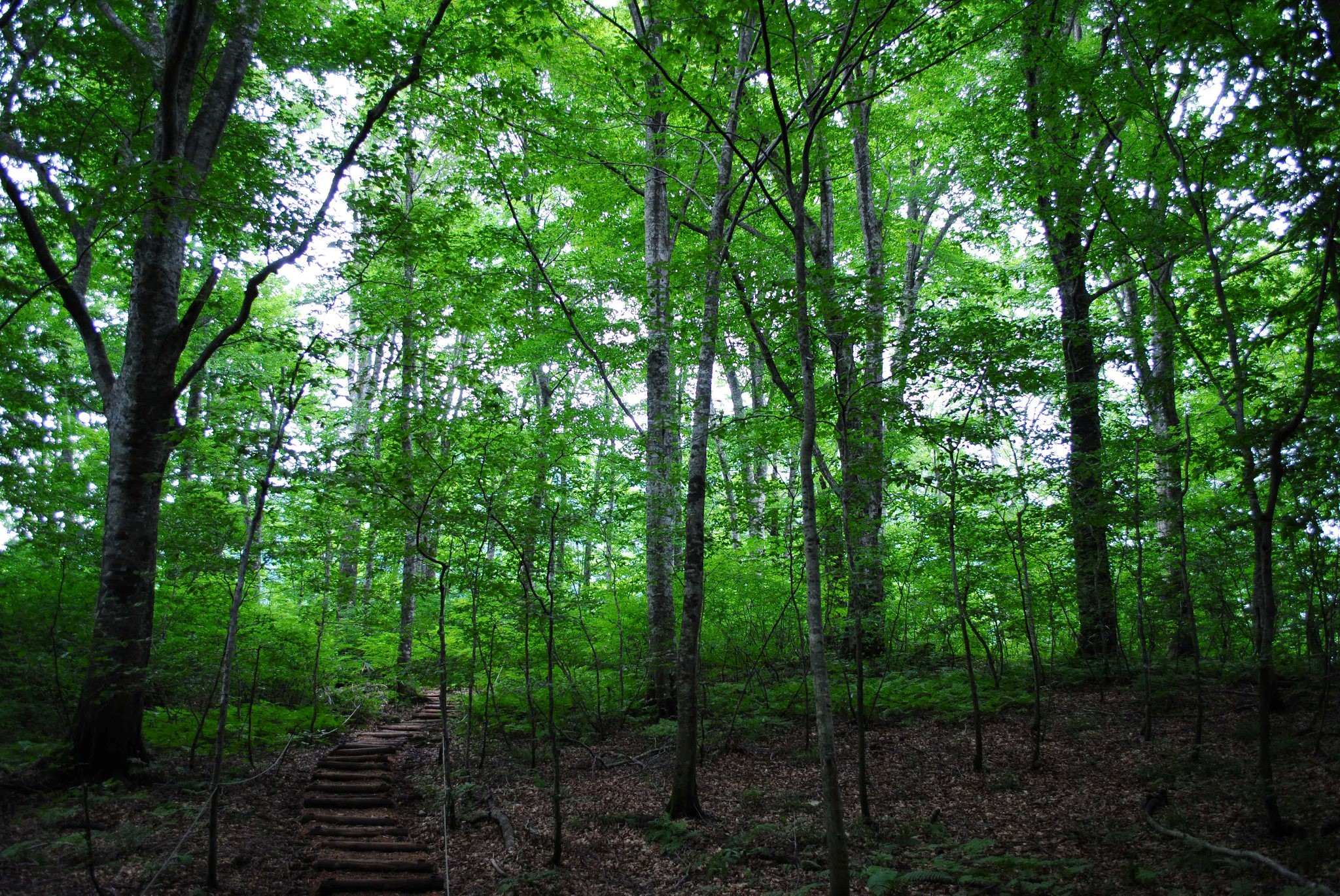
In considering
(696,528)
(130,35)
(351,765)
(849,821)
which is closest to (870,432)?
(696,528)

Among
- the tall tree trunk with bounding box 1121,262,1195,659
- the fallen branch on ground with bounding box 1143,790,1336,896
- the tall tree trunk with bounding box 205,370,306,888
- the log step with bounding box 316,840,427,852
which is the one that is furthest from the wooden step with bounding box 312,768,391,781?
the tall tree trunk with bounding box 1121,262,1195,659

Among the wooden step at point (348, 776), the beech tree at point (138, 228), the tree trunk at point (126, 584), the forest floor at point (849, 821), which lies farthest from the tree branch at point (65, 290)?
the wooden step at point (348, 776)

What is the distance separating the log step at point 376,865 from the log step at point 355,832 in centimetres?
77

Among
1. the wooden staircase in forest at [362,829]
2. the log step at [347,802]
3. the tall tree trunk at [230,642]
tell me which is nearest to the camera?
the tall tree trunk at [230,642]

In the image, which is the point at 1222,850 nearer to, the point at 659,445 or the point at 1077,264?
the point at 1077,264

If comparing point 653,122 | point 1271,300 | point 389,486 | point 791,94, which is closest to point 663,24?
point 389,486

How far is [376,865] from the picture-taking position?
231 inches

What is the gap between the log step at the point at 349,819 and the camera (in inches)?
274

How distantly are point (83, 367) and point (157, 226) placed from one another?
34.0 ft

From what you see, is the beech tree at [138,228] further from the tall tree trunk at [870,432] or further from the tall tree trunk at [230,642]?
the tall tree trunk at [870,432]

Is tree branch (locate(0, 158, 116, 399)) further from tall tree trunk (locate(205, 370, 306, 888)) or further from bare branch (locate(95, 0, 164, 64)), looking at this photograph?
tall tree trunk (locate(205, 370, 306, 888))

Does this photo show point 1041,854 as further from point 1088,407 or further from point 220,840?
point 220,840

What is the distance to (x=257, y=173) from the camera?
26.8 feet

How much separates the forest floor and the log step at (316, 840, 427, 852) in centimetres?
25
